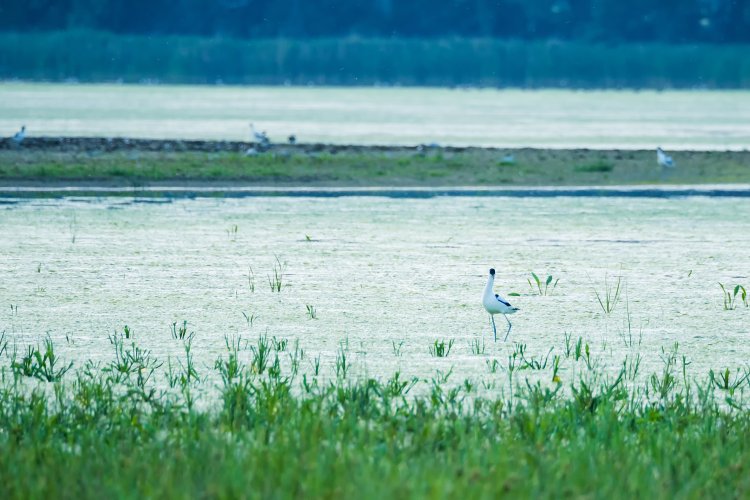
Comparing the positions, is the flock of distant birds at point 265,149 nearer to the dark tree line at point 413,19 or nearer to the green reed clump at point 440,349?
the green reed clump at point 440,349

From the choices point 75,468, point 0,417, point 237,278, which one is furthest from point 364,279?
point 75,468

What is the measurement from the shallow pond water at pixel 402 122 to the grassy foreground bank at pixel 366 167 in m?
5.57

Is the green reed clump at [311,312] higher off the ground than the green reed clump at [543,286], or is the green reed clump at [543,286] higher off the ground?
the green reed clump at [543,286]

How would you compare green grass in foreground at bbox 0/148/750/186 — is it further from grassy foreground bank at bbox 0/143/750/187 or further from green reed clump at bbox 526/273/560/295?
green reed clump at bbox 526/273/560/295

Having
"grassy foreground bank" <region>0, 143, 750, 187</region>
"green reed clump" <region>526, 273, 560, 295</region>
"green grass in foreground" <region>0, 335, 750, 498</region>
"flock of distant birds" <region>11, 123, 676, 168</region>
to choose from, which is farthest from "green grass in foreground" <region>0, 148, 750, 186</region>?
"green grass in foreground" <region>0, 335, 750, 498</region>

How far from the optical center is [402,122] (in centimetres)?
5159

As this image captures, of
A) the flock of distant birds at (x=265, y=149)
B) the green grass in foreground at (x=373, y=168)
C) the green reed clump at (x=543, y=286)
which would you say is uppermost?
the flock of distant birds at (x=265, y=149)

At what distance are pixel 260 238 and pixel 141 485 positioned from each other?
9.45 meters

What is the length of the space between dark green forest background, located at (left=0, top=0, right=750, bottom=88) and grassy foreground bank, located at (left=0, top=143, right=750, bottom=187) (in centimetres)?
10895

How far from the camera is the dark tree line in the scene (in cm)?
14725

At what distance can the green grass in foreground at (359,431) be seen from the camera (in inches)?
206

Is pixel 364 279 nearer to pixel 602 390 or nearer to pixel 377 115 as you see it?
pixel 602 390

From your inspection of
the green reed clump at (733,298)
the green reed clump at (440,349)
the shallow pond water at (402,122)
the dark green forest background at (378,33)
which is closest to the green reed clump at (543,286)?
the green reed clump at (733,298)

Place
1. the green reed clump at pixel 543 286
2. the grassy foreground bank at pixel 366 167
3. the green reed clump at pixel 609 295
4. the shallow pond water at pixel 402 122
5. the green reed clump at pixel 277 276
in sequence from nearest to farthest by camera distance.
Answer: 1. the green reed clump at pixel 609 295
2. the green reed clump at pixel 543 286
3. the green reed clump at pixel 277 276
4. the grassy foreground bank at pixel 366 167
5. the shallow pond water at pixel 402 122
